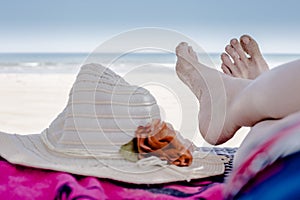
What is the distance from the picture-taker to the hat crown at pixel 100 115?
1.08m

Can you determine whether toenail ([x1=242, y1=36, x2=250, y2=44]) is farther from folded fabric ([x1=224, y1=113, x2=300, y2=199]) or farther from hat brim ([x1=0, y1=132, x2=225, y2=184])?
folded fabric ([x1=224, y1=113, x2=300, y2=199])

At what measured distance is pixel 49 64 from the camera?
801 centimetres

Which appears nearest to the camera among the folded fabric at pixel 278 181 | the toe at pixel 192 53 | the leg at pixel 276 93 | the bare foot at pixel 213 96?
the folded fabric at pixel 278 181

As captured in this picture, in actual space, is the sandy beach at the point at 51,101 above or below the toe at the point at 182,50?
below

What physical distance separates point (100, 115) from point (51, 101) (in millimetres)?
3113

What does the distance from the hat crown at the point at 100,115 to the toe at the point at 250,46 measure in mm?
557

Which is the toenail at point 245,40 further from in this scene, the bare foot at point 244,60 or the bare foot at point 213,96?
the bare foot at point 213,96

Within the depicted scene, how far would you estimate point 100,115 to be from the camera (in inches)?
44.5

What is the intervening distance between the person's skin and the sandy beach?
0.04 metres

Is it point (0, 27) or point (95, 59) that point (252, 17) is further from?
point (95, 59)

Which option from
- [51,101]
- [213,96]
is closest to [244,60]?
[213,96]

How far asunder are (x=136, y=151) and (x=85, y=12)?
324 inches

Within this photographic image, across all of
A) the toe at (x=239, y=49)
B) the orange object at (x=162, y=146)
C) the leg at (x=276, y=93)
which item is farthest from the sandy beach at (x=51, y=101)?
the leg at (x=276, y=93)

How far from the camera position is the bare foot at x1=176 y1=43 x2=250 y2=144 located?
41.6 inches
